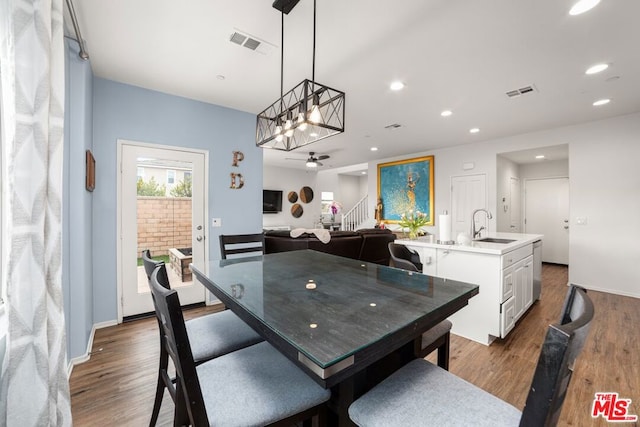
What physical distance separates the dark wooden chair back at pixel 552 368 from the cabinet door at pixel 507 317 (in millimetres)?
2076

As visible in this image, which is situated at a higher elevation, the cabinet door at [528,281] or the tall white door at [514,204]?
the tall white door at [514,204]

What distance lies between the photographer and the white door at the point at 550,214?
6.07m

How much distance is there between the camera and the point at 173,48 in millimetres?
2383

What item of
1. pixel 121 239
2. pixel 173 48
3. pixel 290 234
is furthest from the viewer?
pixel 290 234

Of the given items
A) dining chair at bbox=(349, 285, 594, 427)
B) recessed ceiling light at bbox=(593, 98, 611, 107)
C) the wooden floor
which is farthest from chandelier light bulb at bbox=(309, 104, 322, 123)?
recessed ceiling light at bbox=(593, 98, 611, 107)

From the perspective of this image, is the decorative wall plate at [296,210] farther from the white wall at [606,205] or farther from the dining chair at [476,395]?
the dining chair at [476,395]

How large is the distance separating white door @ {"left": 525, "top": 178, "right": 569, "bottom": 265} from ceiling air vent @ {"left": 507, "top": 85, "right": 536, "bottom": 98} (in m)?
4.13

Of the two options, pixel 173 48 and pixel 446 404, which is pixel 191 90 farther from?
pixel 446 404

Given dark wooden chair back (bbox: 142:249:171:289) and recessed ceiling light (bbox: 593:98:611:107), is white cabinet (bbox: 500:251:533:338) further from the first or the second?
dark wooden chair back (bbox: 142:249:171:289)

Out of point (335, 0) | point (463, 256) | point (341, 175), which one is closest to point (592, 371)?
point (463, 256)

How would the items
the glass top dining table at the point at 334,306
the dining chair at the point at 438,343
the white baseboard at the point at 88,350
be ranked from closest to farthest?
the glass top dining table at the point at 334,306
the dining chair at the point at 438,343
the white baseboard at the point at 88,350

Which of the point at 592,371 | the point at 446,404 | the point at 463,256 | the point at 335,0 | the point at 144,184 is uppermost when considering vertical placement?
the point at 335,0

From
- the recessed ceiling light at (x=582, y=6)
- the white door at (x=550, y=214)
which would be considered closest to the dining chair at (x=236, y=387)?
the recessed ceiling light at (x=582, y=6)

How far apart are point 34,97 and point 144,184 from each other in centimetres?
224
